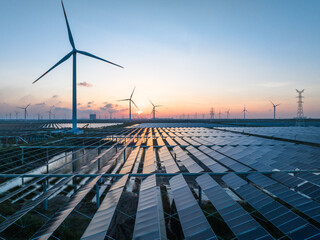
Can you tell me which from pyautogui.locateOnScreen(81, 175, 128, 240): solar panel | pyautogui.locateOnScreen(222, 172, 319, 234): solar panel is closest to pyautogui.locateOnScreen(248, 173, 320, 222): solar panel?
pyautogui.locateOnScreen(222, 172, 319, 234): solar panel

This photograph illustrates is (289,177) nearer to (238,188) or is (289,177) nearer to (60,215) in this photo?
(238,188)

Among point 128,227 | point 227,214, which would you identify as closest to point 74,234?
point 128,227

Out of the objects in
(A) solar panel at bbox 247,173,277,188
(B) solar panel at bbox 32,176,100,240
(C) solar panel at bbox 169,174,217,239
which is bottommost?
(C) solar panel at bbox 169,174,217,239

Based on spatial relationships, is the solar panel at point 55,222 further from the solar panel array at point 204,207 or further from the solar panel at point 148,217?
the solar panel at point 148,217

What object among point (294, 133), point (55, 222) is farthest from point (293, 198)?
point (294, 133)

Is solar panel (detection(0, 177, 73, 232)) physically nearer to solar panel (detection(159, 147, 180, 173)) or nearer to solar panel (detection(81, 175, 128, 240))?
solar panel (detection(81, 175, 128, 240))
